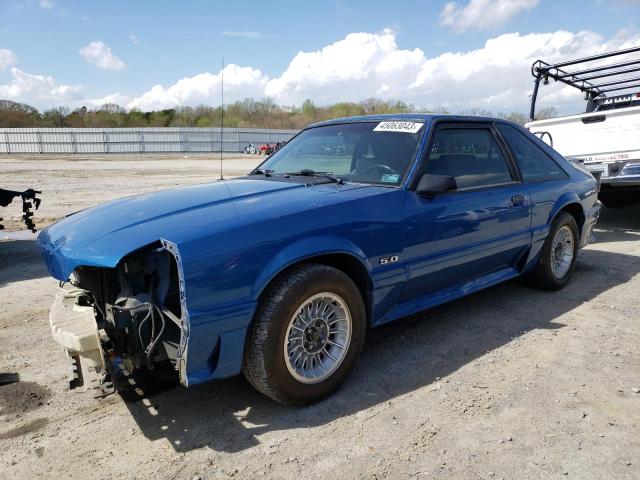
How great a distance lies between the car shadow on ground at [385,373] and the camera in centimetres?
257

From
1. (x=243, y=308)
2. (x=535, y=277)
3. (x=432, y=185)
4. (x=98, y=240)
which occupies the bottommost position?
(x=535, y=277)

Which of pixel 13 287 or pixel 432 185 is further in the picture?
pixel 13 287

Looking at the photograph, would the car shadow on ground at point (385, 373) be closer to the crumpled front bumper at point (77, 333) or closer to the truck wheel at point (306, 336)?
the truck wheel at point (306, 336)

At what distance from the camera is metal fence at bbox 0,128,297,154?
4309 centimetres

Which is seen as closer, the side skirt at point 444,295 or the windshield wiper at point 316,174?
the side skirt at point 444,295

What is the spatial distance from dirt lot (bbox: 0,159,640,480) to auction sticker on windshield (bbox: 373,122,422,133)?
1548 mm

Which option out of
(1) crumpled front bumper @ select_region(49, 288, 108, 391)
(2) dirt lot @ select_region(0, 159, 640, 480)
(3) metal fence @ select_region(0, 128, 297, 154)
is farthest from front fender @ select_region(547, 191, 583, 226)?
(3) metal fence @ select_region(0, 128, 297, 154)

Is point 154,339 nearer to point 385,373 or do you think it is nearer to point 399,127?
point 385,373

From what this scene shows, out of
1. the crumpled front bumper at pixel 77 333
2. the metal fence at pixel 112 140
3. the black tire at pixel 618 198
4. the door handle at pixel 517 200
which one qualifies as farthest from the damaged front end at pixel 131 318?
the metal fence at pixel 112 140

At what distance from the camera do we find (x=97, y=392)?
2594 millimetres

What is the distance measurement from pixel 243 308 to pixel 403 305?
129 centimetres

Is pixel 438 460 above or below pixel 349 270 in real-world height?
below

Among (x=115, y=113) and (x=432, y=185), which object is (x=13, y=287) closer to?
(x=432, y=185)

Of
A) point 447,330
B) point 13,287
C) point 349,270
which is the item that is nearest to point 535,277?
point 447,330
